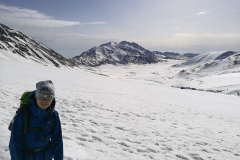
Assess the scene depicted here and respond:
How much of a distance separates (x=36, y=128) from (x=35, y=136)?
0.17 meters

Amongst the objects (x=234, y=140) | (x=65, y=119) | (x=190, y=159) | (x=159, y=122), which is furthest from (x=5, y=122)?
(x=234, y=140)

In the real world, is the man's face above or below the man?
above

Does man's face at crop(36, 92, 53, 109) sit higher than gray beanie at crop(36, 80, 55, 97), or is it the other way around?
gray beanie at crop(36, 80, 55, 97)

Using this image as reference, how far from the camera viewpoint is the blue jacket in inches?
176

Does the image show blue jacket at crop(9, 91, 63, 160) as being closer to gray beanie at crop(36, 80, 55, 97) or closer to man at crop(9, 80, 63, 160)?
man at crop(9, 80, 63, 160)

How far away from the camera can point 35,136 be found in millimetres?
4594

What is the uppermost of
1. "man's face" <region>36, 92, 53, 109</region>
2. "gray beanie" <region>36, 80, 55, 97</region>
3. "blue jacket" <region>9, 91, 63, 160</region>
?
"gray beanie" <region>36, 80, 55, 97</region>

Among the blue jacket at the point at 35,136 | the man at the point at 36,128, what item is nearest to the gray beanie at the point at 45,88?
the man at the point at 36,128

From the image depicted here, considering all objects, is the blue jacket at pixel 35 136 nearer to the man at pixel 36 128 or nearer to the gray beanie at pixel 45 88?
the man at pixel 36 128

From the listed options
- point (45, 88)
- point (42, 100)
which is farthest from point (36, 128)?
point (45, 88)

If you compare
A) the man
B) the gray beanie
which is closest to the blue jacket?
the man

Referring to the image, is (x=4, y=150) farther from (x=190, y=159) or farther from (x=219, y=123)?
(x=219, y=123)

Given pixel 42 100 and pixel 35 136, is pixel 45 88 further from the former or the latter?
pixel 35 136

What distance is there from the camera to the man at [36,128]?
14.6 feet
